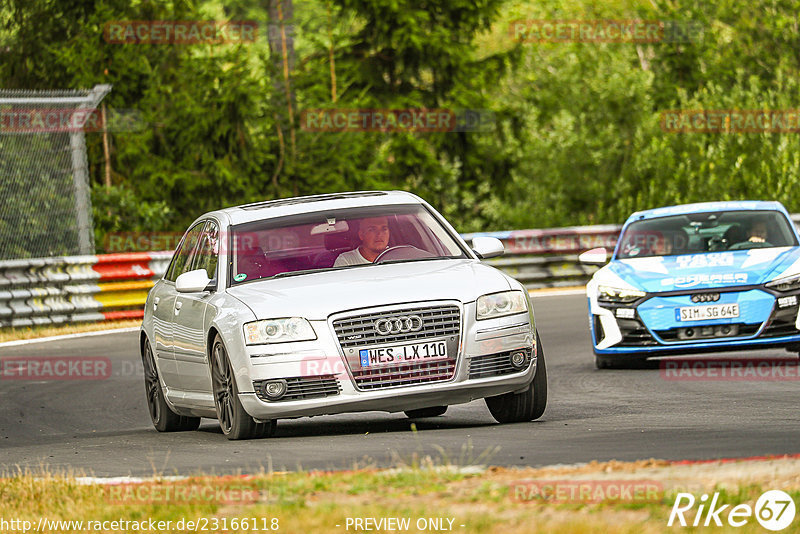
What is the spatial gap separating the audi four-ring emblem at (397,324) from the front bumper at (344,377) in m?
0.14

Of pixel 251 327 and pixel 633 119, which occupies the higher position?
pixel 251 327

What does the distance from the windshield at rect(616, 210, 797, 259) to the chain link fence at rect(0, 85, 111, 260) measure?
8.74m

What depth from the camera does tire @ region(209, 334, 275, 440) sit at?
9172 millimetres

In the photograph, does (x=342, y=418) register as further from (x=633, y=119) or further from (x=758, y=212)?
(x=633, y=119)

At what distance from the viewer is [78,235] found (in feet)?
68.6

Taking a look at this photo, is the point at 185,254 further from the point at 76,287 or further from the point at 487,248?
the point at 76,287

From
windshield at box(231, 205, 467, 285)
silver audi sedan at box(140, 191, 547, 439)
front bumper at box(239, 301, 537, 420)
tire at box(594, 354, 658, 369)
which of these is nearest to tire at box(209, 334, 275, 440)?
silver audi sedan at box(140, 191, 547, 439)

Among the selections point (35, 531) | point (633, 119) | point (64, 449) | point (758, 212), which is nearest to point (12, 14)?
point (633, 119)

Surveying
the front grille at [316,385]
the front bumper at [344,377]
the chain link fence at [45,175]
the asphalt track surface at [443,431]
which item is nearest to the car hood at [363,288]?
the front bumper at [344,377]

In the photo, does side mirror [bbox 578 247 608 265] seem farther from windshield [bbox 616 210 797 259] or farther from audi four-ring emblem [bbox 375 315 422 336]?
audi four-ring emblem [bbox 375 315 422 336]

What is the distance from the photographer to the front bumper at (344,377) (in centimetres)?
887

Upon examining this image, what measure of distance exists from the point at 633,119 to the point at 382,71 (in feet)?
20.1

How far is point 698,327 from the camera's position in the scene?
12.9m

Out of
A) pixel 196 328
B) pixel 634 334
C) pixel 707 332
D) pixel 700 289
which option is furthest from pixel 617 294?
pixel 196 328
